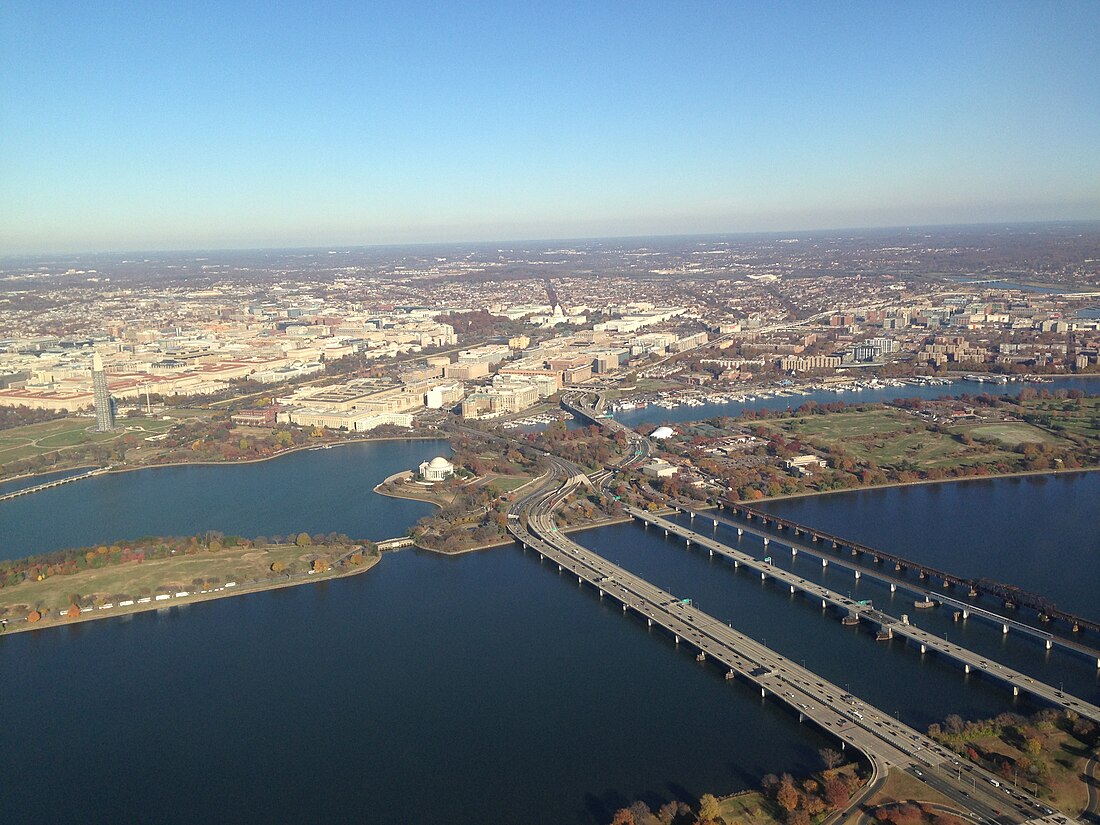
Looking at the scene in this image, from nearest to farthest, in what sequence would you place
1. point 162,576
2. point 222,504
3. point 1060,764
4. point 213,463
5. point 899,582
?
point 1060,764, point 899,582, point 162,576, point 222,504, point 213,463

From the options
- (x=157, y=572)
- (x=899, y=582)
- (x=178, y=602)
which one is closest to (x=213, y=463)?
(x=157, y=572)

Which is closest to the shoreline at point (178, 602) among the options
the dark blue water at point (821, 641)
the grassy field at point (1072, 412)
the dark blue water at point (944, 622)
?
the dark blue water at point (821, 641)

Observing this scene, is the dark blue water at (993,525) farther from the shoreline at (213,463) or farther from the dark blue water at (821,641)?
the shoreline at (213,463)

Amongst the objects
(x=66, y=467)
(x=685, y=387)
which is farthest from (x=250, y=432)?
(x=685, y=387)

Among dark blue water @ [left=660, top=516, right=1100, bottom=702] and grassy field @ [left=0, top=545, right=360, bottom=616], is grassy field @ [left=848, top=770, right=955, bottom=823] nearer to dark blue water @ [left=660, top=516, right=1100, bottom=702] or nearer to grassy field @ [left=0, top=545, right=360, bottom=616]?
dark blue water @ [left=660, top=516, right=1100, bottom=702]

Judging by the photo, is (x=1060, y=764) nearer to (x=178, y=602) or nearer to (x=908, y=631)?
(x=908, y=631)

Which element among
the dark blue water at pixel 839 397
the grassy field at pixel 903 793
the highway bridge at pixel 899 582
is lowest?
the dark blue water at pixel 839 397
